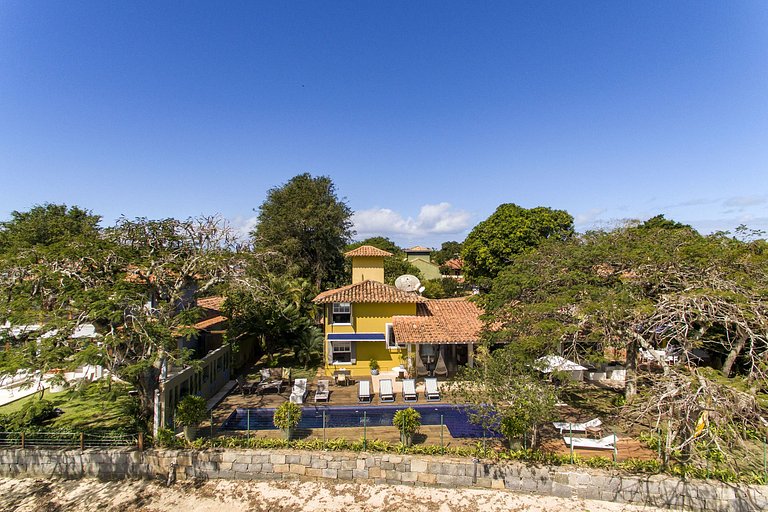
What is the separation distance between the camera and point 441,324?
2422 cm

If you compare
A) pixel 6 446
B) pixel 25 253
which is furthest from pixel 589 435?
pixel 25 253

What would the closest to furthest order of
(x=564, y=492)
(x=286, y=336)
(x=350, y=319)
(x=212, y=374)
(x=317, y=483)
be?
(x=564, y=492)
(x=317, y=483)
(x=212, y=374)
(x=350, y=319)
(x=286, y=336)

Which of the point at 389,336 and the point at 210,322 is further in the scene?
the point at 389,336

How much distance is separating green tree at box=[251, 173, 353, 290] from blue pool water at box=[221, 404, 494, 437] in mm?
18852

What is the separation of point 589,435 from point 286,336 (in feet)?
63.4

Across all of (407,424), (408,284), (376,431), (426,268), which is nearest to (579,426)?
(407,424)

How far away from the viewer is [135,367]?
13.1m

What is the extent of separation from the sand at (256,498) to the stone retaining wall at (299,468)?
254 millimetres

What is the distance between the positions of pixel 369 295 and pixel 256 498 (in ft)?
45.5

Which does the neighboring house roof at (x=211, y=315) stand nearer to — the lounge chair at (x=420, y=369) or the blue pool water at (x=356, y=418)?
the blue pool water at (x=356, y=418)

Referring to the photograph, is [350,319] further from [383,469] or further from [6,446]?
[6,446]

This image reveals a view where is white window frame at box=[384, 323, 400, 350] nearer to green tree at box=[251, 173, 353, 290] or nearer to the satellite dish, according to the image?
the satellite dish

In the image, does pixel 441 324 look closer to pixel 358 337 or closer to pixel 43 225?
pixel 358 337

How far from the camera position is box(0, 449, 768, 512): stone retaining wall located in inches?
512
